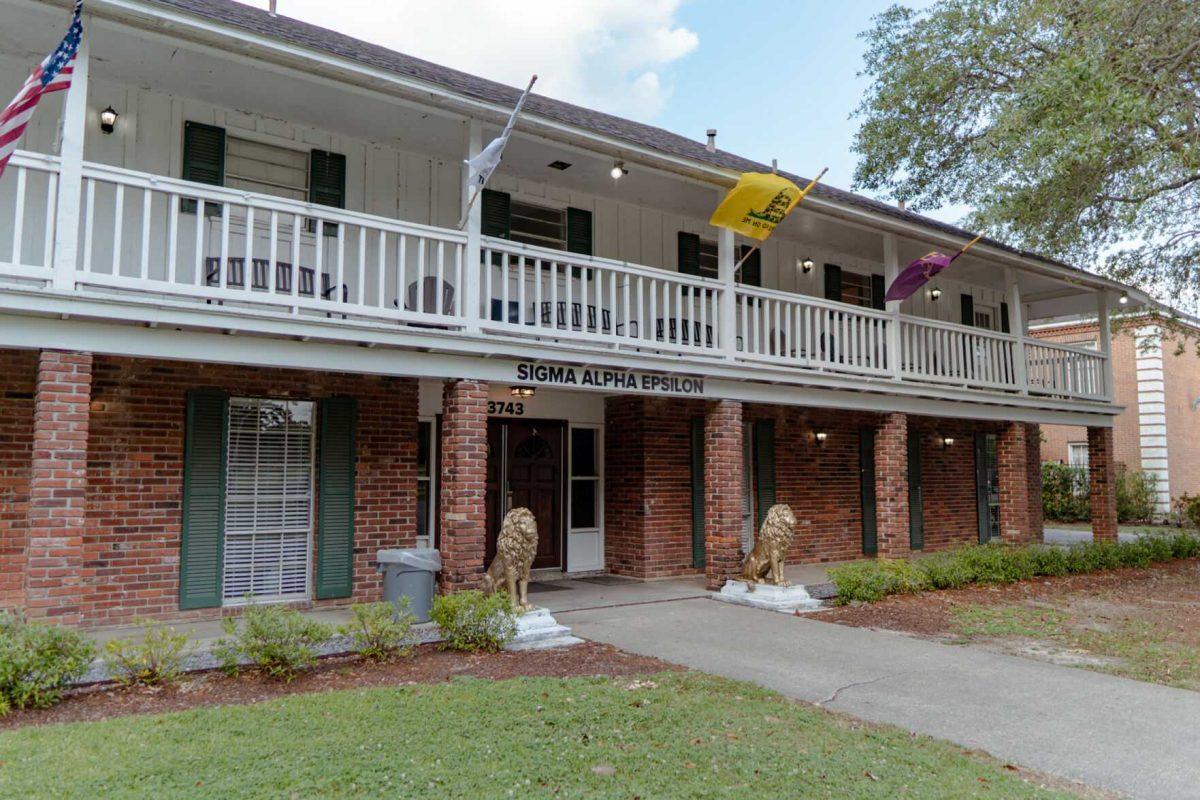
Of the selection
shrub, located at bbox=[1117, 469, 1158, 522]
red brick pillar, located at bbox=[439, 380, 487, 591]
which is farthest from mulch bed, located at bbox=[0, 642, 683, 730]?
shrub, located at bbox=[1117, 469, 1158, 522]

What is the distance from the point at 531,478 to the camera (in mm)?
11609

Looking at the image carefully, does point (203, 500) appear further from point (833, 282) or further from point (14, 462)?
point (833, 282)

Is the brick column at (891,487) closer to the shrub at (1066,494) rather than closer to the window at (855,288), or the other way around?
the window at (855,288)

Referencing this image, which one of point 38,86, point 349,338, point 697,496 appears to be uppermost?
point 38,86

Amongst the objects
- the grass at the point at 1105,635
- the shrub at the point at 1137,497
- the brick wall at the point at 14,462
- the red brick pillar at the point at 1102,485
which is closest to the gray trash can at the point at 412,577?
the brick wall at the point at 14,462

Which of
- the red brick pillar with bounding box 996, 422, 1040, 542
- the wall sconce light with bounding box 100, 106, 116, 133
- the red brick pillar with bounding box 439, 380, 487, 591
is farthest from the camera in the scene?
the red brick pillar with bounding box 996, 422, 1040, 542

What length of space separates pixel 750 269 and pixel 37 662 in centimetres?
1059

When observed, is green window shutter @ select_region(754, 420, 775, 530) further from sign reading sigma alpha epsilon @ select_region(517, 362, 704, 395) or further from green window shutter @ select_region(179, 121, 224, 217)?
green window shutter @ select_region(179, 121, 224, 217)

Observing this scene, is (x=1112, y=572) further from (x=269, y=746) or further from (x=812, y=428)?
(x=269, y=746)

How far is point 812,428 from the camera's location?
559 inches

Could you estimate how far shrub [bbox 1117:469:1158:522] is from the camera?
24984 mm

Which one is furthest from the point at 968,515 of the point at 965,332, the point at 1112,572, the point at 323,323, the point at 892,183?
the point at 323,323

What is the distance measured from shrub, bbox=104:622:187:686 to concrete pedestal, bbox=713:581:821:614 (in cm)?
631

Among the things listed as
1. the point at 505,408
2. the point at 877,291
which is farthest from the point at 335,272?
the point at 877,291
